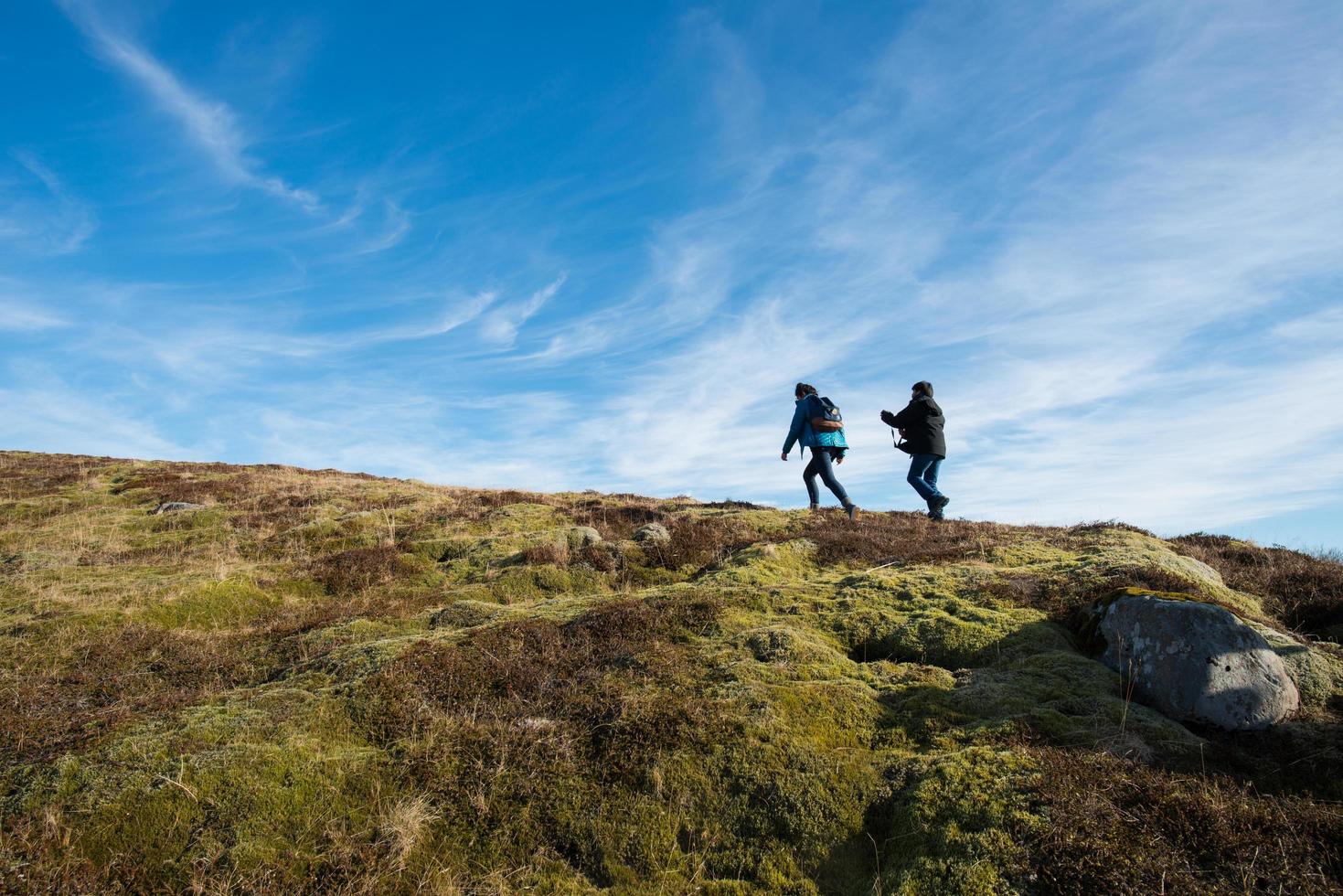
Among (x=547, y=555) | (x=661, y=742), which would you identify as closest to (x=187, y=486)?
(x=547, y=555)

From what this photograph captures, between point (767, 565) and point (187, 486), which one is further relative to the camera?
point (187, 486)

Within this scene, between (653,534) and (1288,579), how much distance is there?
11308 mm

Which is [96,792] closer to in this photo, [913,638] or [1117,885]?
[1117,885]

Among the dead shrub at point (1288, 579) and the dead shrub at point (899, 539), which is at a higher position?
the dead shrub at point (899, 539)

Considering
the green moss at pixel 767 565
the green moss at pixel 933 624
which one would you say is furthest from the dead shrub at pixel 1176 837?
the green moss at pixel 767 565

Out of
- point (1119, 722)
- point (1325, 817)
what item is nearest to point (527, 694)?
point (1119, 722)

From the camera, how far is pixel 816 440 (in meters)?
18.4

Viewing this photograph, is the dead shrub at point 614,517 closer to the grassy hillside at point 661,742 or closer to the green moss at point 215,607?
the grassy hillside at point 661,742

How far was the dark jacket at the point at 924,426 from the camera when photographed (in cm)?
1762

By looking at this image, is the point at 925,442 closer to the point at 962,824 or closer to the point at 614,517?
the point at 614,517

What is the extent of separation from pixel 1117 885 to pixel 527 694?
519 cm

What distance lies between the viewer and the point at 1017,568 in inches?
457

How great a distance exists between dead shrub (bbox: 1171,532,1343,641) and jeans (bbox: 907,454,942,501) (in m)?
5.20

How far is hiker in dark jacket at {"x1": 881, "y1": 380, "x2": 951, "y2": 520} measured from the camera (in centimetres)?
1766
